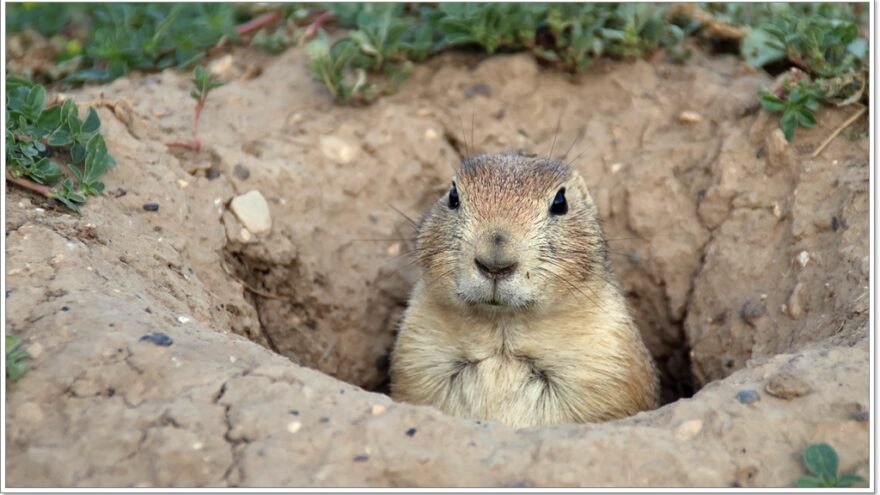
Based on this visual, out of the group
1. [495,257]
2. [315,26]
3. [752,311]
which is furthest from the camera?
[315,26]

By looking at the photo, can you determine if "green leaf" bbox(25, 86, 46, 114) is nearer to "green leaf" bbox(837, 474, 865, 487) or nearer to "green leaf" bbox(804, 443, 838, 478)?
"green leaf" bbox(804, 443, 838, 478)

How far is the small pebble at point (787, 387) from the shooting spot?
15.6 feet

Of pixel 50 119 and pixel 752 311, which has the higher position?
pixel 50 119

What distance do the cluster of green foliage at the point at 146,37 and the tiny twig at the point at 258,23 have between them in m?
0.09

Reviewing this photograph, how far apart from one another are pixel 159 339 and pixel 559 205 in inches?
101

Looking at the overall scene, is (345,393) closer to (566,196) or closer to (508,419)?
(508,419)

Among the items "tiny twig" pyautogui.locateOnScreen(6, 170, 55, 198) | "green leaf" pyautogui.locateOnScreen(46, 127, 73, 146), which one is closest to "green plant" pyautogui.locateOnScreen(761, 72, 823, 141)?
"green leaf" pyautogui.locateOnScreen(46, 127, 73, 146)

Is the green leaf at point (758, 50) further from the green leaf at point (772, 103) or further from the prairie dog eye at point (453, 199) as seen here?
the prairie dog eye at point (453, 199)

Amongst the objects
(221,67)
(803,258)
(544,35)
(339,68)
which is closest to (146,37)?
(221,67)

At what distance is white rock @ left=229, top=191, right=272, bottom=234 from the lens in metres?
7.03

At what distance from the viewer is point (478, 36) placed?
7.71 meters

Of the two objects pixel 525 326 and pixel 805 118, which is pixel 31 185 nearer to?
pixel 525 326

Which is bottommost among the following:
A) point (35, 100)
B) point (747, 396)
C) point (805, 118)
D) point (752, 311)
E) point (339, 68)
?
point (752, 311)

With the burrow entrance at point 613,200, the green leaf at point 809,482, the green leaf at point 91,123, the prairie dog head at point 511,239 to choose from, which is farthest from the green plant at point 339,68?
the green leaf at point 809,482
